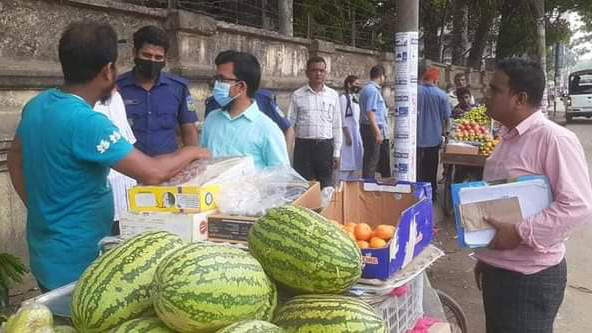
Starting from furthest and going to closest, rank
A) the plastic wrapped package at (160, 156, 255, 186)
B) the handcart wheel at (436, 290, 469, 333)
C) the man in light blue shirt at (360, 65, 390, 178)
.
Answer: the man in light blue shirt at (360, 65, 390, 178) → the handcart wheel at (436, 290, 469, 333) → the plastic wrapped package at (160, 156, 255, 186)

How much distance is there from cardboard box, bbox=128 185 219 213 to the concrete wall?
2716 millimetres

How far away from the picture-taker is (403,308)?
1.92 metres

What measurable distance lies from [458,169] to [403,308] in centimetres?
604

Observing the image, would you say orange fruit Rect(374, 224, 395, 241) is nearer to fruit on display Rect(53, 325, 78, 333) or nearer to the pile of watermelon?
the pile of watermelon

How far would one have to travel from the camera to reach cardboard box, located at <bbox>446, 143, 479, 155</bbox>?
6910 mm

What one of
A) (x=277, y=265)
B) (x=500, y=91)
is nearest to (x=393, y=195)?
(x=500, y=91)

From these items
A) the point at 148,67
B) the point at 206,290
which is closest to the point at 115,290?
the point at 206,290

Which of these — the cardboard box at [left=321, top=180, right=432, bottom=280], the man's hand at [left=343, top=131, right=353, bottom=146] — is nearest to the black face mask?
the cardboard box at [left=321, top=180, right=432, bottom=280]

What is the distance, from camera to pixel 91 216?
225cm

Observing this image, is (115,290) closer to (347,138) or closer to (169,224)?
(169,224)

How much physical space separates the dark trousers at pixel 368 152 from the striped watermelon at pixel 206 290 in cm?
667

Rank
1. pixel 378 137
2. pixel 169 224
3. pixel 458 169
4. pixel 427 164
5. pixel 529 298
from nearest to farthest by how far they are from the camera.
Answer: pixel 169 224, pixel 529 298, pixel 378 137, pixel 458 169, pixel 427 164

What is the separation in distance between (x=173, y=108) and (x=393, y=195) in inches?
78.6

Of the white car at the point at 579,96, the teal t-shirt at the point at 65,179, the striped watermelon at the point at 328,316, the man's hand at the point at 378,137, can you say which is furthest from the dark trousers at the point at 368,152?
the white car at the point at 579,96
